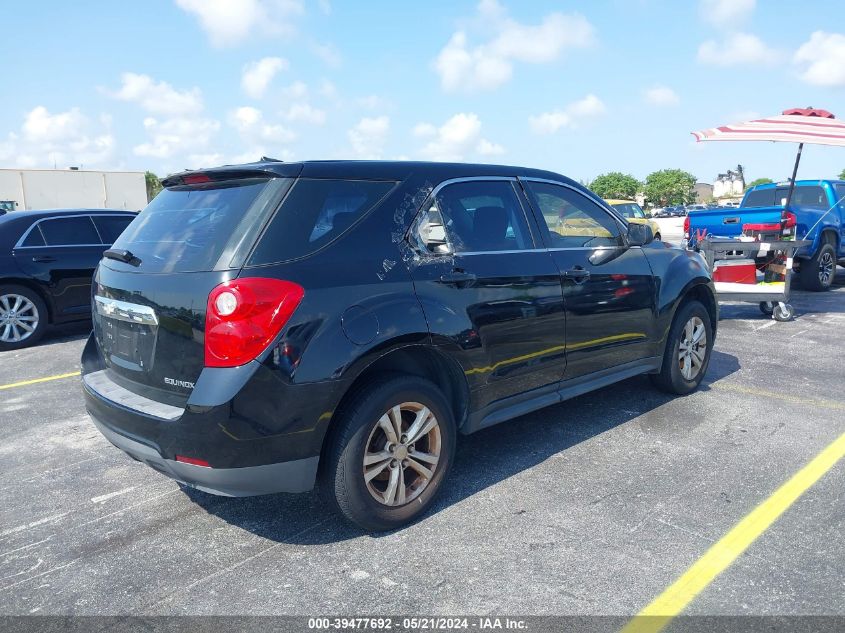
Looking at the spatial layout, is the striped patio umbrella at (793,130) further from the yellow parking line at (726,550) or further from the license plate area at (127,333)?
the license plate area at (127,333)

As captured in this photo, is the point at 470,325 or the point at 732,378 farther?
the point at 732,378

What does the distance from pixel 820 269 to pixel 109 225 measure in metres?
11.0

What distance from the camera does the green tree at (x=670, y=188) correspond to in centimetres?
11069

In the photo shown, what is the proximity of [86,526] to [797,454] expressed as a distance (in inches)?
160

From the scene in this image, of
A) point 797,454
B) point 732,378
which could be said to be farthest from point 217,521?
point 732,378

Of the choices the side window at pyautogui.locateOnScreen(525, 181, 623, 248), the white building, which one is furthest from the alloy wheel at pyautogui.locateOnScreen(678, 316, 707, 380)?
the white building

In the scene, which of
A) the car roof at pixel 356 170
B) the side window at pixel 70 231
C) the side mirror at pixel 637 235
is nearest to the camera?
the car roof at pixel 356 170

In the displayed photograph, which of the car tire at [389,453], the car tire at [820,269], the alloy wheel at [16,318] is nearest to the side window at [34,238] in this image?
A: the alloy wheel at [16,318]

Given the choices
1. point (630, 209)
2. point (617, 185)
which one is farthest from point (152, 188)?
point (617, 185)

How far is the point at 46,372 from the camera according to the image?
6516 mm

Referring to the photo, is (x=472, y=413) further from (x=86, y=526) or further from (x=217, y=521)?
(x=86, y=526)

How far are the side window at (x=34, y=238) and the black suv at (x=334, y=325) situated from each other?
516cm

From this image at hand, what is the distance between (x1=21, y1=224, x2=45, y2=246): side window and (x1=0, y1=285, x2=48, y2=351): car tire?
54 centimetres

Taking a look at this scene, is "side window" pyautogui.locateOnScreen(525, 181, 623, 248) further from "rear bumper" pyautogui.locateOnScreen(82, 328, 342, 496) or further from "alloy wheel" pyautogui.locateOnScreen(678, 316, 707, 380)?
"rear bumper" pyautogui.locateOnScreen(82, 328, 342, 496)
